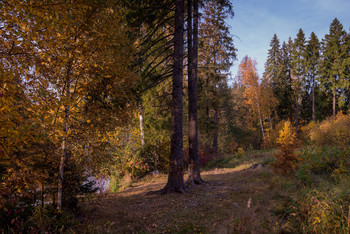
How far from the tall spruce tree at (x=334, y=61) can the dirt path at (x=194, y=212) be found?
2827cm

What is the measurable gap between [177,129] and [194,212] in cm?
263

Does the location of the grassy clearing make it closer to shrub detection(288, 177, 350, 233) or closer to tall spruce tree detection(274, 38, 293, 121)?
shrub detection(288, 177, 350, 233)

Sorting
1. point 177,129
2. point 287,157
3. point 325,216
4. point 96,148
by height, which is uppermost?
point 177,129

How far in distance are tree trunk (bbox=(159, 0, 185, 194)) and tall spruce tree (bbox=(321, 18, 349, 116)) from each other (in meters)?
28.9

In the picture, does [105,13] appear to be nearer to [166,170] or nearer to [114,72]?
[114,72]

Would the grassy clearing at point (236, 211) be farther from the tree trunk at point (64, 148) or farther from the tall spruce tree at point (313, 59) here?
the tall spruce tree at point (313, 59)

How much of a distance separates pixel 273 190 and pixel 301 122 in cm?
3158

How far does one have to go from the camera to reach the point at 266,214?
462cm

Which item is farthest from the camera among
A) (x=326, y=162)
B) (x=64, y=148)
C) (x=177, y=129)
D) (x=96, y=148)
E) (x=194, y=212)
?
(x=326, y=162)

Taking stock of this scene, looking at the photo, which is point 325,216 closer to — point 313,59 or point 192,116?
point 192,116

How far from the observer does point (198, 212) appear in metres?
5.14

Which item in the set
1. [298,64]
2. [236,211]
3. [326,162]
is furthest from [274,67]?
[236,211]

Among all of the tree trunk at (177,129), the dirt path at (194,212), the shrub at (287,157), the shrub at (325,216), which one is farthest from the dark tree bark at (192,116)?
the shrub at (325,216)

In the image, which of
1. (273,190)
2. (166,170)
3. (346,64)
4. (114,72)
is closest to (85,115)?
(114,72)
